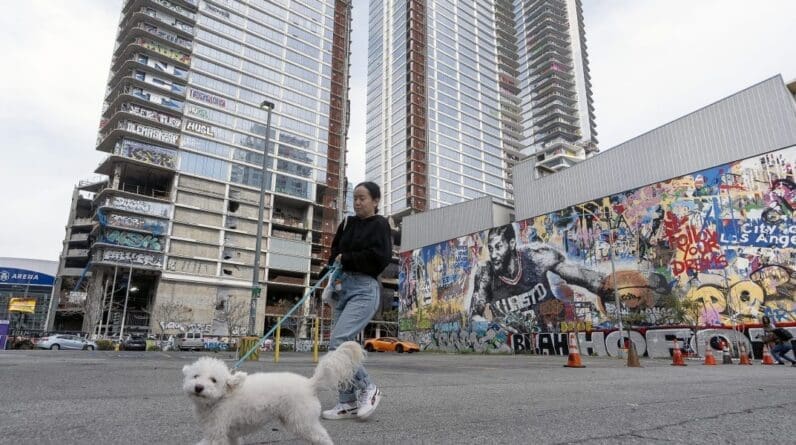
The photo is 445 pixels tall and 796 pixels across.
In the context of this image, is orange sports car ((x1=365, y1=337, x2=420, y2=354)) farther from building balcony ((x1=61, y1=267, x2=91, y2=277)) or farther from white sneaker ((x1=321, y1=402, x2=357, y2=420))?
Answer: building balcony ((x1=61, y1=267, x2=91, y2=277))

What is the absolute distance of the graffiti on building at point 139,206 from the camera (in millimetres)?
49500

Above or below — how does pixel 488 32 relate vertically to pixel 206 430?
above

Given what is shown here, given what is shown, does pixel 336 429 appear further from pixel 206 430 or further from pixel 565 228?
pixel 565 228

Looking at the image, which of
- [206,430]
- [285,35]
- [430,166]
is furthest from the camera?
[430,166]

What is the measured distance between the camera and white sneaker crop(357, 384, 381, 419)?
125 inches

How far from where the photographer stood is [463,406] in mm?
4094

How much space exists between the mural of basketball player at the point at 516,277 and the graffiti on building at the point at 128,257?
122 feet

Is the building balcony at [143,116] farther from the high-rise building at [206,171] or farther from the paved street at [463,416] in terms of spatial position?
the paved street at [463,416]

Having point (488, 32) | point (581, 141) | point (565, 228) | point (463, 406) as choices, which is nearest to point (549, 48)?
point (488, 32)

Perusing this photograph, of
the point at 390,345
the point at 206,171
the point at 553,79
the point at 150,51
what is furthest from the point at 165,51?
the point at 553,79

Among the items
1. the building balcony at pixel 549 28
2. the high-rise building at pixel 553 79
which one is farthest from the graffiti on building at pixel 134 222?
the building balcony at pixel 549 28

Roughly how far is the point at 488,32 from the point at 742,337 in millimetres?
94103

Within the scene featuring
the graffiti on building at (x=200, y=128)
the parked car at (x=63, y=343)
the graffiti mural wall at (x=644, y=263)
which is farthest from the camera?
the graffiti on building at (x=200, y=128)

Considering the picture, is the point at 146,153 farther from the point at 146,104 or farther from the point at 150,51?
the point at 150,51
